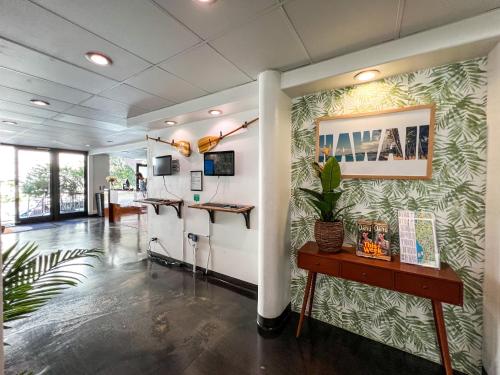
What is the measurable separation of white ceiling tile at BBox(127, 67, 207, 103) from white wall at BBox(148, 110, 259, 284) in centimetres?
57

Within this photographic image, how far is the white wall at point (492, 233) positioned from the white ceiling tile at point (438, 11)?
1.05 feet

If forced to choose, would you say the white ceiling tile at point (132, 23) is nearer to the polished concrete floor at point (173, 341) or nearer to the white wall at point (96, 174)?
the polished concrete floor at point (173, 341)

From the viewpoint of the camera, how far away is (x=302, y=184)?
2.36 m

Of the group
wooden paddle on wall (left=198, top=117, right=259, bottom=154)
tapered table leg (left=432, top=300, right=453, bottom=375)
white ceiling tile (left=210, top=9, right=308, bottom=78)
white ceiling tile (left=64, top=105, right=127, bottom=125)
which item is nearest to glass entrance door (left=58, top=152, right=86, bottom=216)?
white ceiling tile (left=64, top=105, right=127, bottom=125)

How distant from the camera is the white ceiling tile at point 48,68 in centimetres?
184

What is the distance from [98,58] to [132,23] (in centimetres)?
68

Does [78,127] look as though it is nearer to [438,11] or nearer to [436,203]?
[438,11]

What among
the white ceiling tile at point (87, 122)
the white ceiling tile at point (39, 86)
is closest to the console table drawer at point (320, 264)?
the white ceiling tile at point (39, 86)

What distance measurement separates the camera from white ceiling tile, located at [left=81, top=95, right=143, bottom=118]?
9.59ft

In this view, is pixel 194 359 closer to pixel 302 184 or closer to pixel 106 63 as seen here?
pixel 302 184

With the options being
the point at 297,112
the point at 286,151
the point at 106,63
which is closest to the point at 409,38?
the point at 297,112

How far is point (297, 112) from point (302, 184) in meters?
0.81

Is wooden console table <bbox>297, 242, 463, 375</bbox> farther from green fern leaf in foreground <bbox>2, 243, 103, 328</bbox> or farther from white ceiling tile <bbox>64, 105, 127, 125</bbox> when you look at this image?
white ceiling tile <bbox>64, 105, 127, 125</bbox>

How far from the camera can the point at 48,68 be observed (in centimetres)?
211
